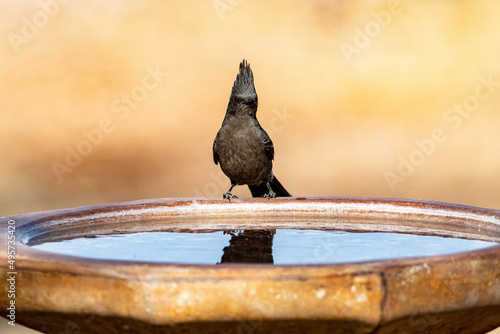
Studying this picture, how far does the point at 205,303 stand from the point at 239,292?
93 millimetres

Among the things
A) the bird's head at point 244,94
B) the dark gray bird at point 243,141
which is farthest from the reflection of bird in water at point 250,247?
the bird's head at point 244,94

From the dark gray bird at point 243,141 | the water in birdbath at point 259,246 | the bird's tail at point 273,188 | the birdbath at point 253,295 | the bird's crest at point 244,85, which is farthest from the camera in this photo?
the bird's tail at point 273,188

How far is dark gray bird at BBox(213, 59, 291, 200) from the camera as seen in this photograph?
4254 mm

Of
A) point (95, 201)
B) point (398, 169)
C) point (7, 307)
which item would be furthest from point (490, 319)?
point (398, 169)

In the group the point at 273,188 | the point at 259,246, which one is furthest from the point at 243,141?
the point at 259,246

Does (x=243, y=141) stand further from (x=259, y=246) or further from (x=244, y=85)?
(x=259, y=246)

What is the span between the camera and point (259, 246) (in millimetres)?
2893

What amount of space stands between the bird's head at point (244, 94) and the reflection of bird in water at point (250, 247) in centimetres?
118

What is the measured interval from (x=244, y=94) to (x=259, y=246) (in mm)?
1511

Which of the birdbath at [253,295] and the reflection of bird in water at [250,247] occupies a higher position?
the reflection of bird in water at [250,247]

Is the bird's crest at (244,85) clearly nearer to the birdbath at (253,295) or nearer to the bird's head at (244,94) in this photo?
the bird's head at (244,94)

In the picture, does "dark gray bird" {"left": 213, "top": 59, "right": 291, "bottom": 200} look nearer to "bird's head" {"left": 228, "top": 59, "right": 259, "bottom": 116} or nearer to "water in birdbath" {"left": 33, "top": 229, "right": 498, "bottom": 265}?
"bird's head" {"left": 228, "top": 59, "right": 259, "bottom": 116}

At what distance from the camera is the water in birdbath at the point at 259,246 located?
2633 millimetres

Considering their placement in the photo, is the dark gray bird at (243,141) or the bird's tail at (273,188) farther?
the bird's tail at (273,188)
